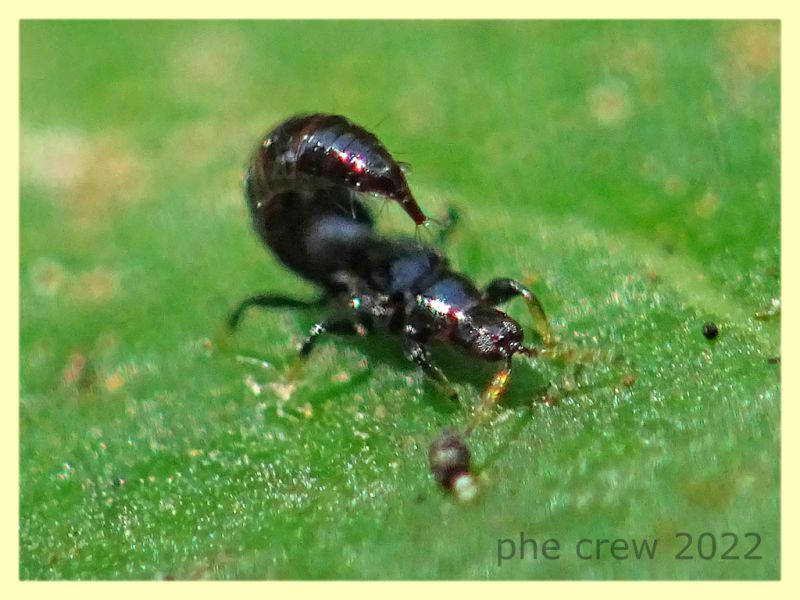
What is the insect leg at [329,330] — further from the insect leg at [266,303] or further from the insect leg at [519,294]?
the insect leg at [519,294]

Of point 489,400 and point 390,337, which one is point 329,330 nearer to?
point 390,337

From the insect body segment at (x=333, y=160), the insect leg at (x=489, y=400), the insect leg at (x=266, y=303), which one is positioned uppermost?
the insect body segment at (x=333, y=160)

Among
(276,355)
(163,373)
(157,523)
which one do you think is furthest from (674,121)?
(157,523)

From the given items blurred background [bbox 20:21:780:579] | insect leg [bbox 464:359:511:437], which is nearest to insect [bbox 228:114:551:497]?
insect leg [bbox 464:359:511:437]

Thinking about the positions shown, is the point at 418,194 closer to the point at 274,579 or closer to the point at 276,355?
the point at 276,355

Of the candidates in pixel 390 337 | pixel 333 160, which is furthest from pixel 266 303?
pixel 333 160

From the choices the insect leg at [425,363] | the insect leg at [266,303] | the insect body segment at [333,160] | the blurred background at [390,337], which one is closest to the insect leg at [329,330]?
the blurred background at [390,337]

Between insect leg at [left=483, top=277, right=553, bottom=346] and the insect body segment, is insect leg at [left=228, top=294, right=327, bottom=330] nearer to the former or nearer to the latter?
the insect body segment
